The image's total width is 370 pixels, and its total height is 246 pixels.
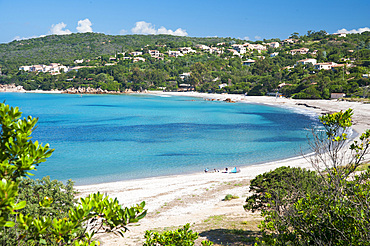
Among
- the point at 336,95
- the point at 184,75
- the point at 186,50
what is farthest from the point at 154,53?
the point at 336,95

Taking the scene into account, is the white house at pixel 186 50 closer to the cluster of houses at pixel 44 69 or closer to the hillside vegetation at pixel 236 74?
the hillside vegetation at pixel 236 74

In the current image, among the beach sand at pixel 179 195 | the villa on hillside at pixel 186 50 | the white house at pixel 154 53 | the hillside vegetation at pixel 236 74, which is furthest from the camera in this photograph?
the villa on hillside at pixel 186 50

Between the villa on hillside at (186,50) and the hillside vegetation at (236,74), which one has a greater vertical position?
the villa on hillside at (186,50)

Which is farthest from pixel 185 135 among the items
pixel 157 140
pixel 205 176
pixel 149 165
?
pixel 205 176

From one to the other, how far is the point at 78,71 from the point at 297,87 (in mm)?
105195

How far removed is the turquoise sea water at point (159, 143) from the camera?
85.4ft

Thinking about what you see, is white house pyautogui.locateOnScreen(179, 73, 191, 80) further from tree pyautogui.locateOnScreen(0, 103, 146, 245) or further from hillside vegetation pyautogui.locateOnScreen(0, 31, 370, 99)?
tree pyautogui.locateOnScreen(0, 103, 146, 245)

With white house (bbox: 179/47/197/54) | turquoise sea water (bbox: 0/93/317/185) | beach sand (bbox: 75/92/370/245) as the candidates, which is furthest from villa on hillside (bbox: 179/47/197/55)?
beach sand (bbox: 75/92/370/245)

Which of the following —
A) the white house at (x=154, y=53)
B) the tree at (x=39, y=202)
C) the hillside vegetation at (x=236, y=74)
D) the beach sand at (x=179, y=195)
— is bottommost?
the beach sand at (x=179, y=195)

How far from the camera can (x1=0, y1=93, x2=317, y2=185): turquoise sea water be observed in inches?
1025

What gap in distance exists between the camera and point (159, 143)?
36906 millimetres

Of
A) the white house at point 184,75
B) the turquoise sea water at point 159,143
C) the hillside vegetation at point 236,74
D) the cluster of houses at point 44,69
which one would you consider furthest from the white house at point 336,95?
the cluster of houses at point 44,69

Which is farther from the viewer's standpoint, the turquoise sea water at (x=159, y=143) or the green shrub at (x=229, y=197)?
the turquoise sea water at (x=159, y=143)

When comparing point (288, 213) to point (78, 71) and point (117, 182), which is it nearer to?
point (117, 182)
